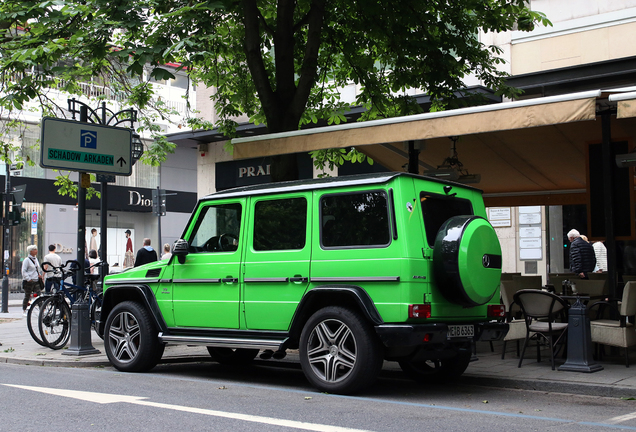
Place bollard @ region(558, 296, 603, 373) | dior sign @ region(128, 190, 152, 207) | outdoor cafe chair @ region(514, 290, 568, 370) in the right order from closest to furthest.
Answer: bollard @ region(558, 296, 603, 373) → outdoor cafe chair @ region(514, 290, 568, 370) → dior sign @ region(128, 190, 152, 207)

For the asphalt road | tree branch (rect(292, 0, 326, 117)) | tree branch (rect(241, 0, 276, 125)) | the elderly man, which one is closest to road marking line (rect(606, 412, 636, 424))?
the asphalt road

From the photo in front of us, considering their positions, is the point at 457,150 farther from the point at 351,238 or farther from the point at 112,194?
the point at 112,194

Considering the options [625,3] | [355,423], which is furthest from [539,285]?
[625,3]

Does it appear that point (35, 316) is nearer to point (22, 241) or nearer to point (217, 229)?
point (217, 229)

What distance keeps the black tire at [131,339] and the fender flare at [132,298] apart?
125mm

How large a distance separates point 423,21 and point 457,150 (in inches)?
87.0

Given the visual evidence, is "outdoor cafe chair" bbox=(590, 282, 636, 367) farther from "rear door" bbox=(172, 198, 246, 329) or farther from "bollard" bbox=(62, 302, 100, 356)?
"bollard" bbox=(62, 302, 100, 356)

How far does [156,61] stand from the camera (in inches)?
356

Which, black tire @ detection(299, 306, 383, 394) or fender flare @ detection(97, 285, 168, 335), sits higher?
fender flare @ detection(97, 285, 168, 335)

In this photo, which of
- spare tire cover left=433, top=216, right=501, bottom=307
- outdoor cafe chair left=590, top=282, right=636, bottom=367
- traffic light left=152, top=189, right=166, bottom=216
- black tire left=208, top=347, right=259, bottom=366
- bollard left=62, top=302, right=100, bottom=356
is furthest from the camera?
traffic light left=152, top=189, right=166, bottom=216

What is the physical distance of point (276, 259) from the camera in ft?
24.5

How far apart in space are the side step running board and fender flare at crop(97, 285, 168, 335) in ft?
0.71

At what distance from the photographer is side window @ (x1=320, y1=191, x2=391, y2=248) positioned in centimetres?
679

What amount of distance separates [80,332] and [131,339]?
1.83m
